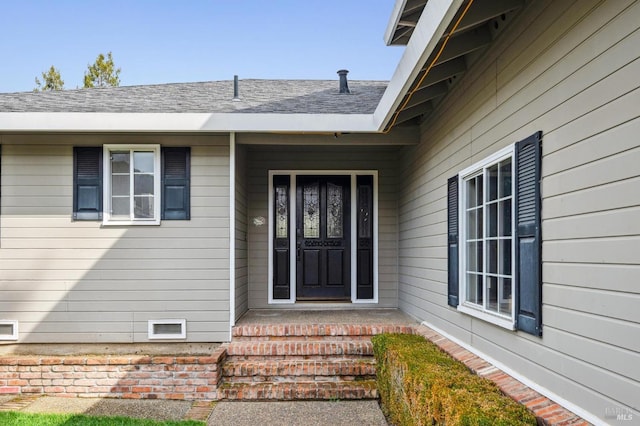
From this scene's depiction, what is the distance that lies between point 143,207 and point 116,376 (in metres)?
1.84

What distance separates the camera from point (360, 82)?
25.2 feet

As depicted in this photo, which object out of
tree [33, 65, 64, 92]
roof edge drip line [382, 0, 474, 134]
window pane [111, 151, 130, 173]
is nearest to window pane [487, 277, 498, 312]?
roof edge drip line [382, 0, 474, 134]

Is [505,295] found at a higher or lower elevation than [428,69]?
lower

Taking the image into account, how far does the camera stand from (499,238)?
3.47 metres

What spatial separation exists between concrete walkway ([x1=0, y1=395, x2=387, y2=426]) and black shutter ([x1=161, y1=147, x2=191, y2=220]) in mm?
1980

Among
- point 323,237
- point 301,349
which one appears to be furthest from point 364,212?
point 301,349

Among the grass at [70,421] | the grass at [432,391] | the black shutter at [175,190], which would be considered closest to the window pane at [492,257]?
the grass at [432,391]

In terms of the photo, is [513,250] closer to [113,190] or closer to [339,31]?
[113,190]

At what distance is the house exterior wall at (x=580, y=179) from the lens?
2.05 meters

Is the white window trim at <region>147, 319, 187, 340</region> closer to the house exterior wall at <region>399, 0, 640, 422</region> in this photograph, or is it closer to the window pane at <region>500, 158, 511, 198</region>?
the house exterior wall at <region>399, 0, 640, 422</region>

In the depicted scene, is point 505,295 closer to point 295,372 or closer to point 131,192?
point 295,372

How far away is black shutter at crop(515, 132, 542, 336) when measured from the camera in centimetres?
280

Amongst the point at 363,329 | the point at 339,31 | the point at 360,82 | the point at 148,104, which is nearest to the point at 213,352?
the point at 363,329

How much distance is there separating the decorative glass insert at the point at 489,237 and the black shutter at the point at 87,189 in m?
3.95
